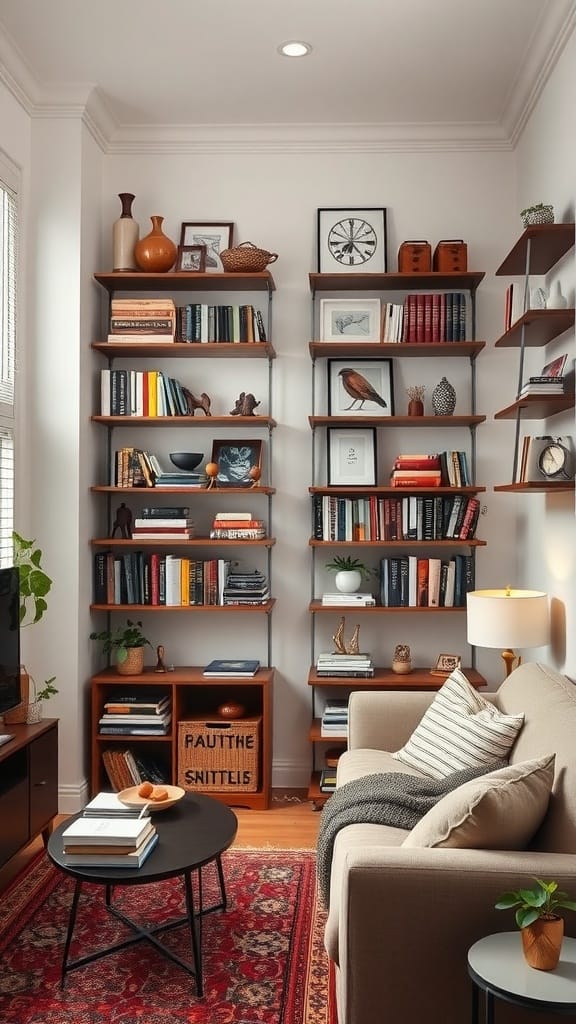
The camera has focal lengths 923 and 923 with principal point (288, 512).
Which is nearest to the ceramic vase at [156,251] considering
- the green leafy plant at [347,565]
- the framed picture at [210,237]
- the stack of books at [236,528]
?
the framed picture at [210,237]

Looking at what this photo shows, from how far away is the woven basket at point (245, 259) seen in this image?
428 cm

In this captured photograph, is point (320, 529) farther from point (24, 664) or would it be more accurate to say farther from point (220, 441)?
point (24, 664)

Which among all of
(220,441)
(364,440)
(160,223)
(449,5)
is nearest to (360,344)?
(364,440)

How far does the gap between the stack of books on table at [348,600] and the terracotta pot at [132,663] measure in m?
0.91

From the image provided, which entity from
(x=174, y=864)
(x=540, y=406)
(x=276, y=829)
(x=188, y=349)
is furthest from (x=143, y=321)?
(x=174, y=864)

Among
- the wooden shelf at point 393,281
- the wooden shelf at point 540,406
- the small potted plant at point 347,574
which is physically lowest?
the small potted plant at point 347,574

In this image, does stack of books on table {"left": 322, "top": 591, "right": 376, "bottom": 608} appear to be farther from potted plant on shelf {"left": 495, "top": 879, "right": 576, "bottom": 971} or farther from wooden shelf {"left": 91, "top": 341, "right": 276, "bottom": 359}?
potted plant on shelf {"left": 495, "top": 879, "right": 576, "bottom": 971}

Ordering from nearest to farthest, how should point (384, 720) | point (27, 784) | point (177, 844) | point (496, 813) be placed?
point (496, 813)
point (177, 844)
point (27, 784)
point (384, 720)

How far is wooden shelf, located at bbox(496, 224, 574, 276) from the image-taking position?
329 cm

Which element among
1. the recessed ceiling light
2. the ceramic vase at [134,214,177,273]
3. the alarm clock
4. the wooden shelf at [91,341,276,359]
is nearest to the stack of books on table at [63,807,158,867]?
the alarm clock

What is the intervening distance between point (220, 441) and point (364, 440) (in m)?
0.70

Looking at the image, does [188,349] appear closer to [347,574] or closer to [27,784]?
[347,574]

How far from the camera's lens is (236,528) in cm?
431

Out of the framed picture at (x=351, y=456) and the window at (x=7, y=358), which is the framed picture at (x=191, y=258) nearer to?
the window at (x=7, y=358)
